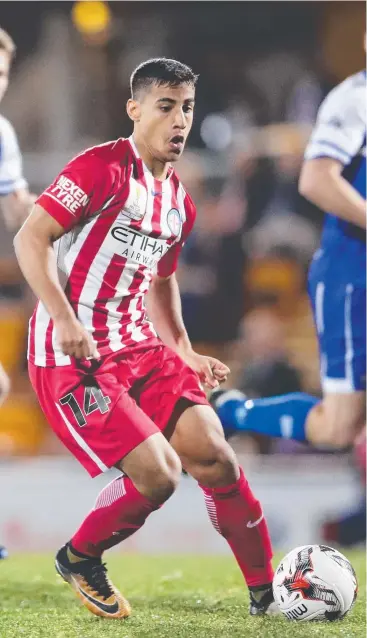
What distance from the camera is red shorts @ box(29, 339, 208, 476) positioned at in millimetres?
3490

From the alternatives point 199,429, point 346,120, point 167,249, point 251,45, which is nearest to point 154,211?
point 167,249

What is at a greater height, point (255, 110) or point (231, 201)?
point (255, 110)

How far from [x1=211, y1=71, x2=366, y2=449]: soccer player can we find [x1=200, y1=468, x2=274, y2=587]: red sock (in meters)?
0.87

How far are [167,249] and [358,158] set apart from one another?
1065mm

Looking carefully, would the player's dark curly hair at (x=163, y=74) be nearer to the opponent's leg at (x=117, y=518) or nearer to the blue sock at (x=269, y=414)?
the opponent's leg at (x=117, y=518)

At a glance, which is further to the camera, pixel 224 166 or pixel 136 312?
pixel 224 166

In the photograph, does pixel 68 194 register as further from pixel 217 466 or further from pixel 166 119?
pixel 217 466

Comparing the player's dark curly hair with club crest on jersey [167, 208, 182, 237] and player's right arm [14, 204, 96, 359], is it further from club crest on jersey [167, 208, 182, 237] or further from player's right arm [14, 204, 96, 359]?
player's right arm [14, 204, 96, 359]

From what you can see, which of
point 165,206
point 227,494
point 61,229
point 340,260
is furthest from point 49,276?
point 340,260

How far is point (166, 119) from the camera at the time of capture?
11.9 feet

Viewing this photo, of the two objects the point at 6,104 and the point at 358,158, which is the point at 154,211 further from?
the point at 6,104

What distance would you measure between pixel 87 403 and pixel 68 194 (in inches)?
28.2

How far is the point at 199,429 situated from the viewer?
3.62 metres

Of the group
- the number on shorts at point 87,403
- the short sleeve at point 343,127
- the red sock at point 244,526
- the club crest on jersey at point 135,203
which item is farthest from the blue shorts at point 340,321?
the number on shorts at point 87,403
